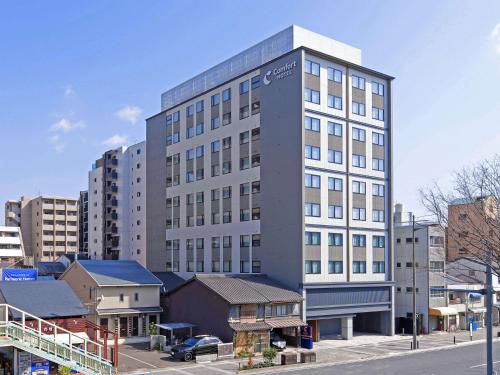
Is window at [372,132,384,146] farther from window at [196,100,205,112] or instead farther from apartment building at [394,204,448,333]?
window at [196,100,205,112]

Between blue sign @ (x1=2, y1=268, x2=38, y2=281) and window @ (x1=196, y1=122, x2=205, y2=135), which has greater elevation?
window @ (x1=196, y1=122, x2=205, y2=135)

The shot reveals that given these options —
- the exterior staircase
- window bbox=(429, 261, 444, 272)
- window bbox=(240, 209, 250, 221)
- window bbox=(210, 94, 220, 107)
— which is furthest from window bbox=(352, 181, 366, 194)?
the exterior staircase

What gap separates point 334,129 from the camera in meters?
57.3

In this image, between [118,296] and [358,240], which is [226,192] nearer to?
[358,240]

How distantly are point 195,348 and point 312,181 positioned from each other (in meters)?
21.3

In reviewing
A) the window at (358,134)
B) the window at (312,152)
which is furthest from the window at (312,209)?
the window at (358,134)

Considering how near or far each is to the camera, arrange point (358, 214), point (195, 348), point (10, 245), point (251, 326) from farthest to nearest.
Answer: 1. point (10, 245)
2. point (358, 214)
3. point (251, 326)
4. point (195, 348)

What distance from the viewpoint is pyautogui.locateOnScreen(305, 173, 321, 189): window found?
54188 millimetres

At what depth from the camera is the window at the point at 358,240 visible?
5809 cm

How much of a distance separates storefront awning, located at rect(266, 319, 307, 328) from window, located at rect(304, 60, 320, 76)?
1005 inches

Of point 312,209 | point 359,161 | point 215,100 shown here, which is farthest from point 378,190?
point 215,100

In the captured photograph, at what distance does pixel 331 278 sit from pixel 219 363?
18.0 metres

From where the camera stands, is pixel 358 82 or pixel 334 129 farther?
pixel 358 82

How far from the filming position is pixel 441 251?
6488 centimetres
